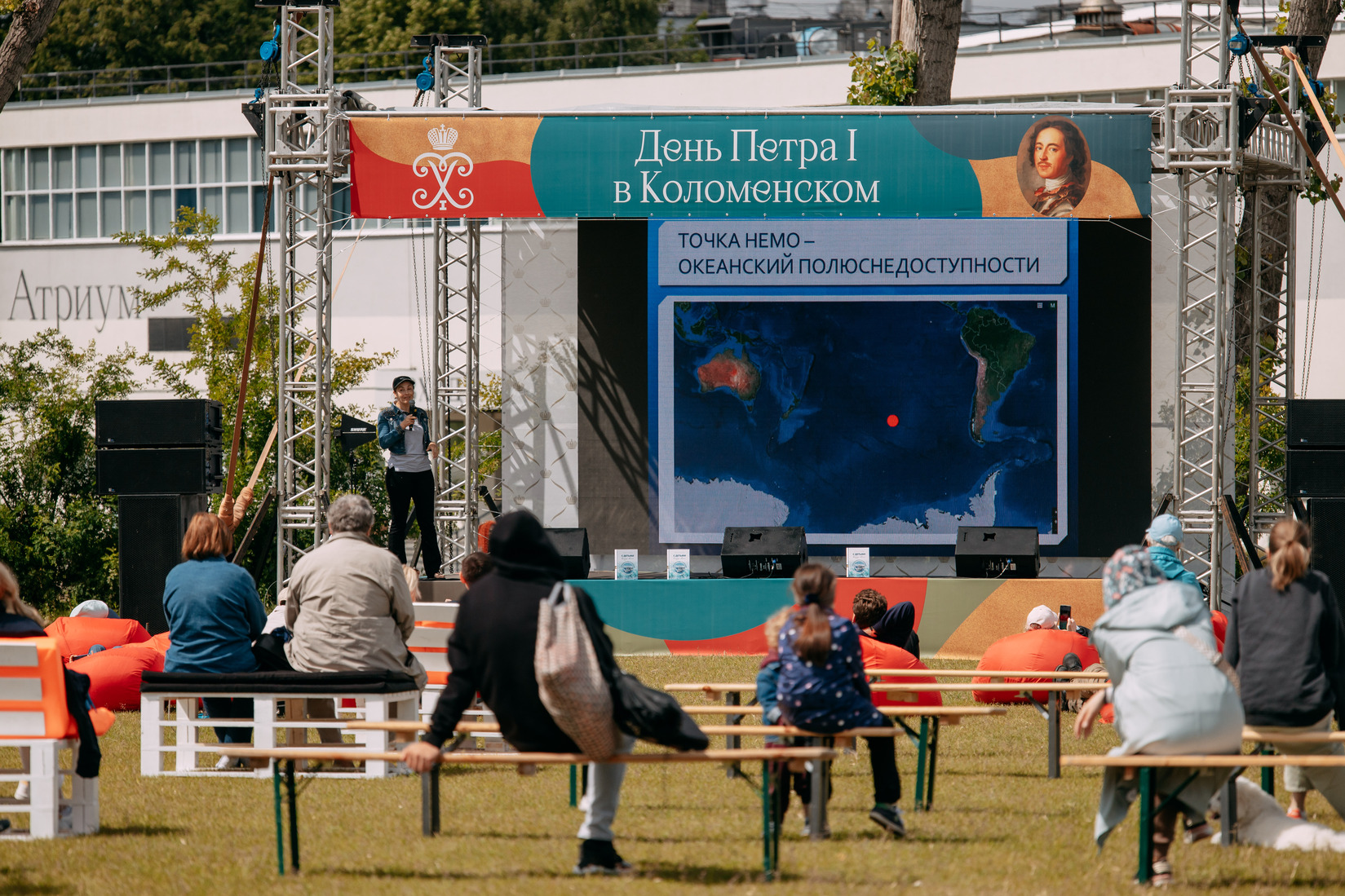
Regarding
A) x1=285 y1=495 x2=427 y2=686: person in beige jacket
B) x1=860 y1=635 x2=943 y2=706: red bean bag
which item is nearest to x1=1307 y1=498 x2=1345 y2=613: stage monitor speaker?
x1=860 y1=635 x2=943 y2=706: red bean bag

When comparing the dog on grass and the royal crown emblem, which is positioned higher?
the royal crown emblem

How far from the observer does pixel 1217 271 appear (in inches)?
437

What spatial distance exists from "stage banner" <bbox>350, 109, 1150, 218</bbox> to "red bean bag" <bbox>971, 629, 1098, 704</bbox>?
3349mm

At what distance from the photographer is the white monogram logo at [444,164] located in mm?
11555

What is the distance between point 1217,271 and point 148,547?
7885 millimetres

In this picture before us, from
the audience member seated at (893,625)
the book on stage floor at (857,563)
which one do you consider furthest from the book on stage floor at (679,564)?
the audience member seated at (893,625)

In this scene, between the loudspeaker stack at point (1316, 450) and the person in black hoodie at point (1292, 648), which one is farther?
the loudspeaker stack at point (1316, 450)

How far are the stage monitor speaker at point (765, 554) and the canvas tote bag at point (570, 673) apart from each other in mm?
7475

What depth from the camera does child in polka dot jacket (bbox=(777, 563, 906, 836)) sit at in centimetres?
550

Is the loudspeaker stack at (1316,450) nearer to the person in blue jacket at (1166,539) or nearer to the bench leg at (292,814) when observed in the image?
the person in blue jacket at (1166,539)

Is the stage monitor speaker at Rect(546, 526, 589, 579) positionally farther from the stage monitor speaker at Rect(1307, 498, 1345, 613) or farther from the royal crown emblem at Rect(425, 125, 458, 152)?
the stage monitor speaker at Rect(1307, 498, 1345, 613)

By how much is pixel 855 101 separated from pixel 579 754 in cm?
1037

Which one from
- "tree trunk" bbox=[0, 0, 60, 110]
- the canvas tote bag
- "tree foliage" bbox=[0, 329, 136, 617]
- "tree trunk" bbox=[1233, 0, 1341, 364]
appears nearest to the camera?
the canvas tote bag

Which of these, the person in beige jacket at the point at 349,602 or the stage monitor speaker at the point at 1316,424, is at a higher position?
the stage monitor speaker at the point at 1316,424
